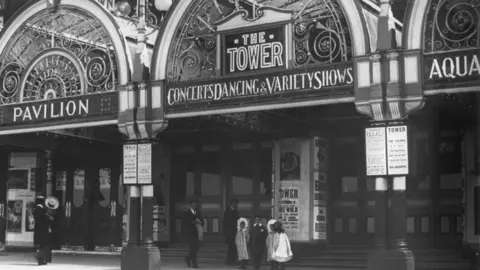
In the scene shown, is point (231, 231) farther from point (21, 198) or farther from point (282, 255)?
point (21, 198)

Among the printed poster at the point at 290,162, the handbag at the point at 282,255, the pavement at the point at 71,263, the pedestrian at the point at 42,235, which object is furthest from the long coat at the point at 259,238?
the pedestrian at the point at 42,235

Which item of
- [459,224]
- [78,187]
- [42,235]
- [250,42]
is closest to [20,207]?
[78,187]

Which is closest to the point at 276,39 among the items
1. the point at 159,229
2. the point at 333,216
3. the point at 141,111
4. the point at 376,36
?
the point at 376,36

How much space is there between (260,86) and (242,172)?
7.30m

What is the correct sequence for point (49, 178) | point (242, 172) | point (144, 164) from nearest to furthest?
point (144, 164), point (242, 172), point (49, 178)

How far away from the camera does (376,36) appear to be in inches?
635

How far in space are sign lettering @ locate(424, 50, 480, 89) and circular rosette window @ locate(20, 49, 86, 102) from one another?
9363 mm

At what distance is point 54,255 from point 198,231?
26.9ft

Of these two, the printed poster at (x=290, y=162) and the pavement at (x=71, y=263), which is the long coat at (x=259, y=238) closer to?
the pavement at (x=71, y=263)

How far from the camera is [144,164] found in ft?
62.1

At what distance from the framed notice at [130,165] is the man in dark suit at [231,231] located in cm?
333

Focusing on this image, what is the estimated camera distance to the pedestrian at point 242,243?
2000 centimetres

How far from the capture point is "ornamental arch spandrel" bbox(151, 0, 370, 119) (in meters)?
16.4

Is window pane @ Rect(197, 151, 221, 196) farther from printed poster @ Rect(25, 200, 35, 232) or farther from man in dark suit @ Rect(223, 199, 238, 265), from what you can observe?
printed poster @ Rect(25, 200, 35, 232)
